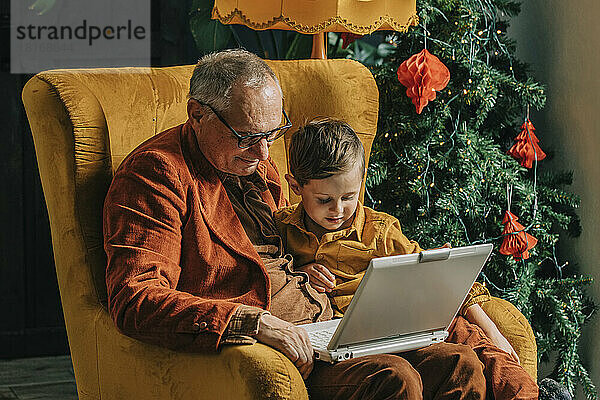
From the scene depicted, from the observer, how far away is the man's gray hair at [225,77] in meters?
1.72

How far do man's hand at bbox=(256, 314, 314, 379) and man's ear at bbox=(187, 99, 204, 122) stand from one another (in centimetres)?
44

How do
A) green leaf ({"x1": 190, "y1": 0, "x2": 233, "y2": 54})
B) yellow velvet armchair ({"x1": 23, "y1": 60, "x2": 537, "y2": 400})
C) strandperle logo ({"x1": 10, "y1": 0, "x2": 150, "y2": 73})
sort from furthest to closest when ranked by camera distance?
strandperle logo ({"x1": 10, "y1": 0, "x2": 150, "y2": 73})
green leaf ({"x1": 190, "y1": 0, "x2": 233, "y2": 54})
yellow velvet armchair ({"x1": 23, "y1": 60, "x2": 537, "y2": 400})

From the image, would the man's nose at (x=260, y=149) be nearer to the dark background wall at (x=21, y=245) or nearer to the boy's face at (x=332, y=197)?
the boy's face at (x=332, y=197)

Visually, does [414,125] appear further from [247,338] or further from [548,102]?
[247,338]

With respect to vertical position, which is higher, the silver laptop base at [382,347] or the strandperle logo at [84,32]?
the silver laptop base at [382,347]

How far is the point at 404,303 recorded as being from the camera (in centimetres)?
154

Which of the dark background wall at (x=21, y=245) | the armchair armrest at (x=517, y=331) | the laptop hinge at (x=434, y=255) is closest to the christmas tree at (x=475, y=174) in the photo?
the armchair armrest at (x=517, y=331)

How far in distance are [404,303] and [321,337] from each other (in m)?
0.21

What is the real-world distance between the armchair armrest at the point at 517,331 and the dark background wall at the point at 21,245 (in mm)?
2212

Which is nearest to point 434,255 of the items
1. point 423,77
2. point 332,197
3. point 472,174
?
point 332,197

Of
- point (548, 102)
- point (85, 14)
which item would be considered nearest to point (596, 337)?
point (548, 102)

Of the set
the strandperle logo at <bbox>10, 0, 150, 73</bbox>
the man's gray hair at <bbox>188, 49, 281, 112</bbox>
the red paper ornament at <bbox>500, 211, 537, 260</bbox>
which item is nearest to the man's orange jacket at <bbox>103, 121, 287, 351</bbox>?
the man's gray hair at <bbox>188, 49, 281, 112</bbox>

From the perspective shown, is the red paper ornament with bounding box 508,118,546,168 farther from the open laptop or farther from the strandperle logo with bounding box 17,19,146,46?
the strandperle logo with bounding box 17,19,146,46

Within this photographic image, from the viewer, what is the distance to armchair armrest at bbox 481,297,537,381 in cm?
190
